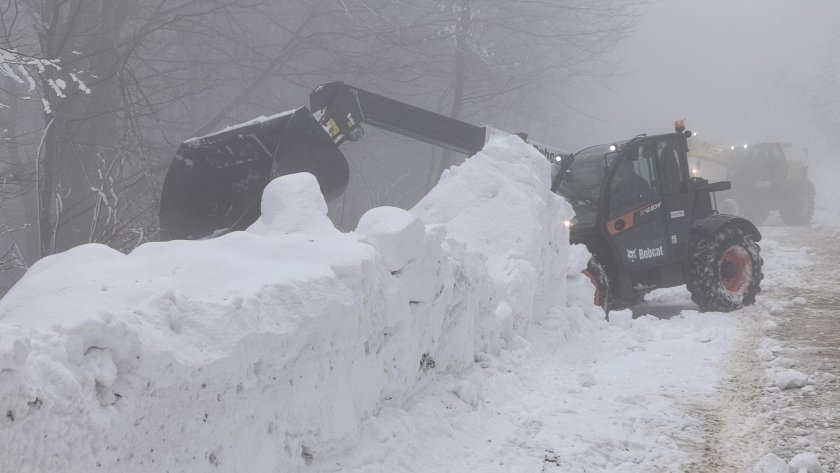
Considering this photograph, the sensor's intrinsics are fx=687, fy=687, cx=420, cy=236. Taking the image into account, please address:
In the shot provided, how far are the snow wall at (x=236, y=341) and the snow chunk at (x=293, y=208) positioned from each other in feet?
0.04

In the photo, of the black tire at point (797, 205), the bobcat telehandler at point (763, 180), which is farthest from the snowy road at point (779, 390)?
the black tire at point (797, 205)

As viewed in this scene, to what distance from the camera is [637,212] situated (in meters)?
8.04

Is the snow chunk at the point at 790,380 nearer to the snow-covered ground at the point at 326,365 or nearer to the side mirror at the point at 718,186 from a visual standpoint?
the snow-covered ground at the point at 326,365

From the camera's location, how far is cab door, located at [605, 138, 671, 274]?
798 cm

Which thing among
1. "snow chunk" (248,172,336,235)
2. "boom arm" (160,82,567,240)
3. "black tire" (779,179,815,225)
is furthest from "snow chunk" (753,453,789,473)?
"black tire" (779,179,815,225)

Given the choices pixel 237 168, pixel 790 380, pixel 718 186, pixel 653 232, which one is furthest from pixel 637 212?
pixel 237 168

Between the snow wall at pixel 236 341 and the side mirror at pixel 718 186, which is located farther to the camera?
the side mirror at pixel 718 186

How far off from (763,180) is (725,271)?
1375 cm

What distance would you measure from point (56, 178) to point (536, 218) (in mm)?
6377

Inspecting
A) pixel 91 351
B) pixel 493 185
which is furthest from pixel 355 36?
pixel 91 351

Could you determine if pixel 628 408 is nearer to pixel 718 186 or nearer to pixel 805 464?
pixel 805 464

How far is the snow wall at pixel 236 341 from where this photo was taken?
2.21 metres

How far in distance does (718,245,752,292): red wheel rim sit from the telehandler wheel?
1.60m

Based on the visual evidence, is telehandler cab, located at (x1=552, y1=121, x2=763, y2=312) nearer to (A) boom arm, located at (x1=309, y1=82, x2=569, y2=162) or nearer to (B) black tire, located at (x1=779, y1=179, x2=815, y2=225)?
(A) boom arm, located at (x1=309, y1=82, x2=569, y2=162)
